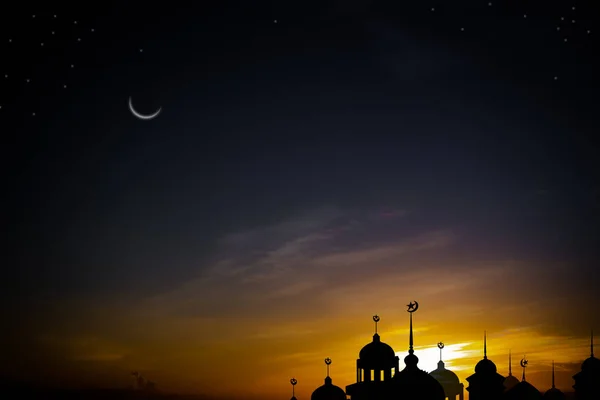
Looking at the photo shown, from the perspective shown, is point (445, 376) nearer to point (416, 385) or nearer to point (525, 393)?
point (525, 393)

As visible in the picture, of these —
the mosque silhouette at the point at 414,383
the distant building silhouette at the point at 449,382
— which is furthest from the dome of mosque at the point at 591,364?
the distant building silhouette at the point at 449,382

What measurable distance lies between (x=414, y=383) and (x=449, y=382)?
43.6 metres

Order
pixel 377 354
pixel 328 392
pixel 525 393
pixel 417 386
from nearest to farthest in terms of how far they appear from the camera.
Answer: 1. pixel 417 386
2. pixel 377 354
3. pixel 525 393
4. pixel 328 392

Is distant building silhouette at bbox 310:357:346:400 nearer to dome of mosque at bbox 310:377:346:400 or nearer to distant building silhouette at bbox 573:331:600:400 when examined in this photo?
dome of mosque at bbox 310:377:346:400

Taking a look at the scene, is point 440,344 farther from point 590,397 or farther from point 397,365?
point 397,365

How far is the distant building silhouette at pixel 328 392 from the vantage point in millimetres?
95438

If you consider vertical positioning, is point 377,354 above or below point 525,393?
above

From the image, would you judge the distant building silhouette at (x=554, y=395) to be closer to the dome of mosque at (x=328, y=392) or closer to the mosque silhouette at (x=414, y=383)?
the mosque silhouette at (x=414, y=383)

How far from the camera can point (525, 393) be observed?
8938 centimetres

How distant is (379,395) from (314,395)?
1835cm

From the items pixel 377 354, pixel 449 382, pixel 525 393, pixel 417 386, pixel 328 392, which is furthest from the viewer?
pixel 449 382

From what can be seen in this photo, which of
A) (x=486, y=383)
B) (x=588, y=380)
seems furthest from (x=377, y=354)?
(x=588, y=380)

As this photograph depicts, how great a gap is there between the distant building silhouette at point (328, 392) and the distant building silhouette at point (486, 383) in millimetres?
16815

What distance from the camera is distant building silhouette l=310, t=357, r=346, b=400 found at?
3757 inches
